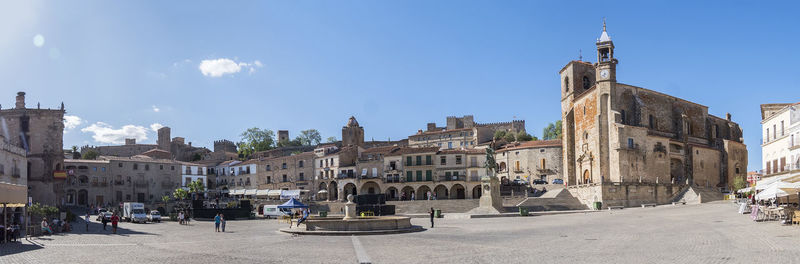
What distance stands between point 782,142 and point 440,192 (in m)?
37.8

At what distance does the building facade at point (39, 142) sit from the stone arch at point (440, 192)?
3854 cm

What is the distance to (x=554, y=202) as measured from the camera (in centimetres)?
5444

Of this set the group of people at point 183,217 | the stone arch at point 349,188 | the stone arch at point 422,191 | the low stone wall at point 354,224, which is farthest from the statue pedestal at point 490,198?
the stone arch at point 349,188

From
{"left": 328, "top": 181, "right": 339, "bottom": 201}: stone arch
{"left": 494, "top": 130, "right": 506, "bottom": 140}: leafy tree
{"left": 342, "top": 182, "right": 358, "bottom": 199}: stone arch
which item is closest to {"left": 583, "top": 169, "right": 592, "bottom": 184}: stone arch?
{"left": 342, "top": 182, "right": 358, "bottom": 199}: stone arch

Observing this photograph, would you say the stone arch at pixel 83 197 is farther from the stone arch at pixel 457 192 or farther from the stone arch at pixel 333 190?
the stone arch at pixel 457 192

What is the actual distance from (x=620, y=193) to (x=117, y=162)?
58.8m

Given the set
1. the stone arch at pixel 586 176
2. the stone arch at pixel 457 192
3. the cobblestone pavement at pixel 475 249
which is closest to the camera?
the cobblestone pavement at pixel 475 249

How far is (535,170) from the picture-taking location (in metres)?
76.6

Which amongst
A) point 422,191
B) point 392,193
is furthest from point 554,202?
point 392,193

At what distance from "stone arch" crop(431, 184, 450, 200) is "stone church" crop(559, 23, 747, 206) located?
14.0 metres

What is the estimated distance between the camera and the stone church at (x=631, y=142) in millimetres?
58781

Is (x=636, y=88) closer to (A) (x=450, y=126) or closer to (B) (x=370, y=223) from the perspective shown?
(B) (x=370, y=223)

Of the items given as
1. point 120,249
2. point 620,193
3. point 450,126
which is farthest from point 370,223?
point 450,126

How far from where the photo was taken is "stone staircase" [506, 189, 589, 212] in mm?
51709
